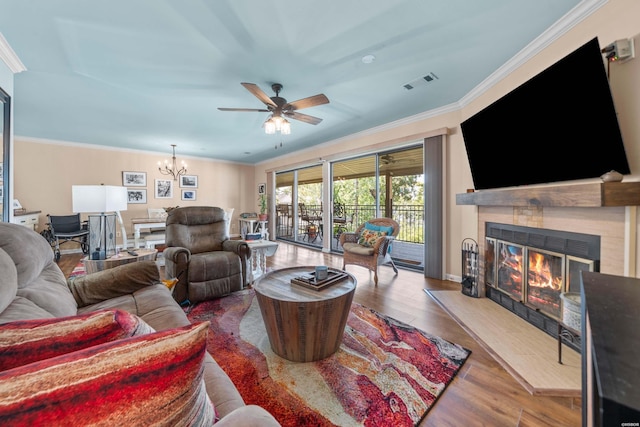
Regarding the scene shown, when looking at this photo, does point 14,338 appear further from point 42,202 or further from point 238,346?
point 42,202

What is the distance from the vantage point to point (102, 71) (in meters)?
2.57

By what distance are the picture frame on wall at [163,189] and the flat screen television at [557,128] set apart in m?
7.16

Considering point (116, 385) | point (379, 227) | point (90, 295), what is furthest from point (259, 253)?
point (116, 385)

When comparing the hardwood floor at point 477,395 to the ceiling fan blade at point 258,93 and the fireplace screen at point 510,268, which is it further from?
the ceiling fan blade at point 258,93

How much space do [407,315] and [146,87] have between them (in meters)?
3.89

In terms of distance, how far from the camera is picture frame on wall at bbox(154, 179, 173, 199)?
6590mm

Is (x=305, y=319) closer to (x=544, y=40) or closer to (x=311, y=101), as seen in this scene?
(x=311, y=101)

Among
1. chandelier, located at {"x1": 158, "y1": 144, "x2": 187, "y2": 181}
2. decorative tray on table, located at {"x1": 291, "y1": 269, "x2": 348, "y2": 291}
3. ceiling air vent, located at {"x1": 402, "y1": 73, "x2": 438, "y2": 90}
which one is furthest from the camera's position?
chandelier, located at {"x1": 158, "y1": 144, "x2": 187, "y2": 181}

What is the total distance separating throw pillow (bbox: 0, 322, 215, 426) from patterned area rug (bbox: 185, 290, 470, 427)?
1.11 meters

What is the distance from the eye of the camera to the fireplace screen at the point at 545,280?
6.71 ft

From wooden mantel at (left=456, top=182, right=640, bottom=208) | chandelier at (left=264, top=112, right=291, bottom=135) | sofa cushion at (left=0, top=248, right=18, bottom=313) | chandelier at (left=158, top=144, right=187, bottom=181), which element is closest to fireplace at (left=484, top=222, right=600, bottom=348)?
wooden mantel at (left=456, top=182, right=640, bottom=208)

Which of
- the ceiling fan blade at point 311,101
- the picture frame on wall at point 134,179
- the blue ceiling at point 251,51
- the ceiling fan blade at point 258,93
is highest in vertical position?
the blue ceiling at point 251,51

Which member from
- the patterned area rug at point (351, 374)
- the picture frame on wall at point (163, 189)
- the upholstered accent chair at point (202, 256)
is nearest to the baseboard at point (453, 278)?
the patterned area rug at point (351, 374)

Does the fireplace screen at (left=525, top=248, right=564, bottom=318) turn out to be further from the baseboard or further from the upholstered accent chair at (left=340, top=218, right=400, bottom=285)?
the upholstered accent chair at (left=340, top=218, right=400, bottom=285)
